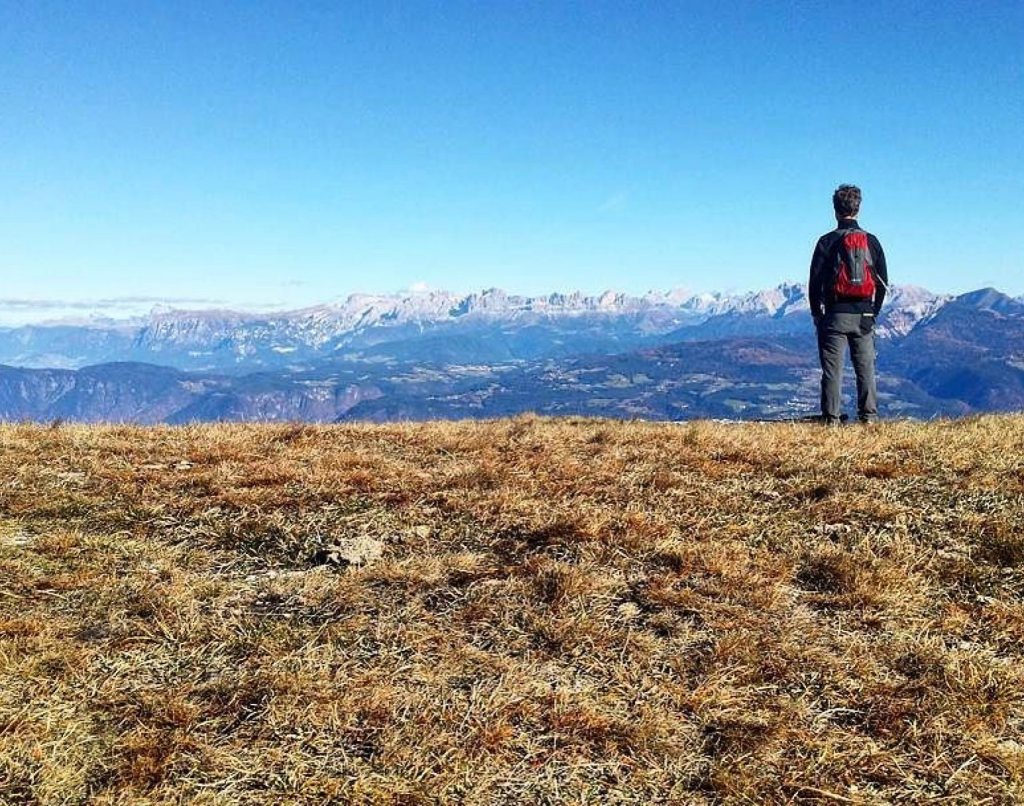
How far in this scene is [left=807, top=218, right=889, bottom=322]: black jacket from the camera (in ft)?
44.5

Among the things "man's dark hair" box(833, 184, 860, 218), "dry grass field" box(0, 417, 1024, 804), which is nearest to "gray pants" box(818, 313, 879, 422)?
"man's dark hair" box(833, 184, 860, 218)

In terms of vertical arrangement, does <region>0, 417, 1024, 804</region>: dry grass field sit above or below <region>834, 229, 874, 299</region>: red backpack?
below

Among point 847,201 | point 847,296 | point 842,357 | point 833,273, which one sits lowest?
point 842,357

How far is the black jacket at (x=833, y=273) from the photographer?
44.5ft

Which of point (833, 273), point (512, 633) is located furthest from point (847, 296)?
point (512, 633)

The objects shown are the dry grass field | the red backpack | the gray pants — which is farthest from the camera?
the gray pants

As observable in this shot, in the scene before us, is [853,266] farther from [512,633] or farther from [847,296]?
[512,633]

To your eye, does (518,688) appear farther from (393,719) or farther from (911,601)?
(911,601)

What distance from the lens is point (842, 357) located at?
45.4 ft

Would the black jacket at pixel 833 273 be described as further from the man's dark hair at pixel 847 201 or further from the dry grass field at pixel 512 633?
the dry grass field at pixel 512 633

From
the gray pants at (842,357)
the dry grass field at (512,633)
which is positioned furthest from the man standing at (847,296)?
the dry grass field at (512,633)

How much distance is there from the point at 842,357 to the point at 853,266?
6.17 ft

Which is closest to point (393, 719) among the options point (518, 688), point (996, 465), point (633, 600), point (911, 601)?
point (518, 688)

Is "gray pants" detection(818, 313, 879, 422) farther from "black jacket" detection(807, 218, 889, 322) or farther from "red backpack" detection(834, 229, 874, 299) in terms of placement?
"red backpack" detection(834, 229, 874, 299)
